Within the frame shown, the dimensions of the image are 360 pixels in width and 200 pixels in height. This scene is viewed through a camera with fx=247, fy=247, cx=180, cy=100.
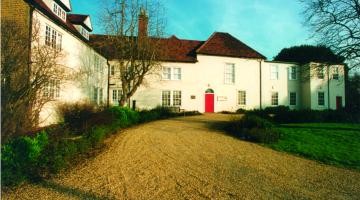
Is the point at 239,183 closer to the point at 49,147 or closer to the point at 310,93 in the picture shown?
the point at 49,147

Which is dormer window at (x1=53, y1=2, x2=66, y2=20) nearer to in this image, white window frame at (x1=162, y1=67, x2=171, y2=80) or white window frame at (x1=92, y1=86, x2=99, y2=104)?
white window frame at (x1=92, y1=86, x2=99, y2=104)

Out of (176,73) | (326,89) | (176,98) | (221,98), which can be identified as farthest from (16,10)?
(326,89)

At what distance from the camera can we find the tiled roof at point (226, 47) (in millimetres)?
30172

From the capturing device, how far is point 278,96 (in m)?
31.9

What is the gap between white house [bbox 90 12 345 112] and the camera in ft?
94.3

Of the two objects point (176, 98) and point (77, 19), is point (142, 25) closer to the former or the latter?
point (77, 19)

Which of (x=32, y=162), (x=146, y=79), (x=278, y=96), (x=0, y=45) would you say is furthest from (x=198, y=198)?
(x=278, y=96)

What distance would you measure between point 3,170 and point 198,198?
14.8ft

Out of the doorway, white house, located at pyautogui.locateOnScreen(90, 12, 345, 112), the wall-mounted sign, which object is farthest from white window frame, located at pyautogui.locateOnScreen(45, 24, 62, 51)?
the wall-mounted sign

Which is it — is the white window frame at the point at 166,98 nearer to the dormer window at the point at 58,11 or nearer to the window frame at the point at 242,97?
the window frame at the point at 242,97

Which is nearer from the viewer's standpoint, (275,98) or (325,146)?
(325,146)

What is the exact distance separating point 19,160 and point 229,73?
88.4 ft

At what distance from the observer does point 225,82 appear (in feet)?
99.7

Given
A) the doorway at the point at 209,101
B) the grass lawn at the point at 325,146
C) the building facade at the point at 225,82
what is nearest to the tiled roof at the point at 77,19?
the building facade at the point at 225,82
